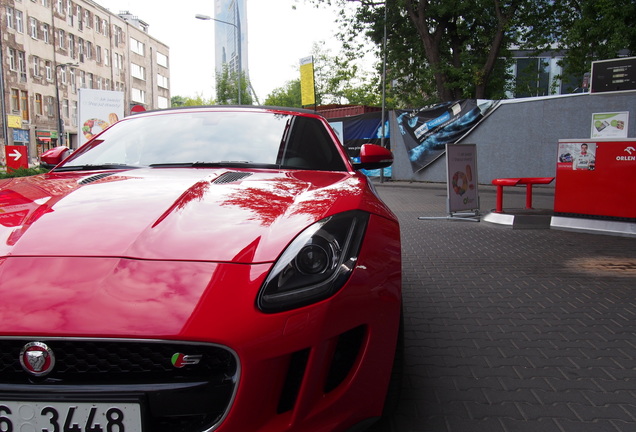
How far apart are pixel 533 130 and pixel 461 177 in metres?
7.66

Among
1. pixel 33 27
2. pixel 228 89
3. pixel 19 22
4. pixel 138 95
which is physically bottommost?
pixel 228 89

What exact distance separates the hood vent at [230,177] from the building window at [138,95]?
2845 inches

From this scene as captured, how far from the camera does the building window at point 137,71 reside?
70.0 m

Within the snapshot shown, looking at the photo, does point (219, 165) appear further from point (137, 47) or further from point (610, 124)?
point (137, 47)

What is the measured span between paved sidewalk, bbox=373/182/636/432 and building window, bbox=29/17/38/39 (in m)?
51.3

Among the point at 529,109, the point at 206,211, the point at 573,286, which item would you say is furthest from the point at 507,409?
the point at 529,109

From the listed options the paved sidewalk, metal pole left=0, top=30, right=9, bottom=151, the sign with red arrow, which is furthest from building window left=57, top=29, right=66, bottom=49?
the paved sidewalk

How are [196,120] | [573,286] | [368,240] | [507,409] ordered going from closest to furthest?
[368,240] → [507,409] → [196,120] → [573,286]

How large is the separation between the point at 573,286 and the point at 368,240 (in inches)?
145

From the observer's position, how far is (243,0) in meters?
78.2

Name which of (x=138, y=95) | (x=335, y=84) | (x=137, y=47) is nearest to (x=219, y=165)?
(x=335, y=84)

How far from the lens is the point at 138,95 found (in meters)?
72.1

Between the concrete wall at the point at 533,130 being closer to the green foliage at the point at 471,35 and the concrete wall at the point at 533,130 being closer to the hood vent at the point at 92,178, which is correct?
the green foliage at the point at 471,35

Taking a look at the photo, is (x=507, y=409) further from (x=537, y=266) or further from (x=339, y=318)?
(x=537, y=266)
